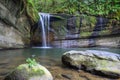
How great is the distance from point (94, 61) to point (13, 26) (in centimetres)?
776

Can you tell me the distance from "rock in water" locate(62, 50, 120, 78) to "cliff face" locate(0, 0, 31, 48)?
6.52 metres

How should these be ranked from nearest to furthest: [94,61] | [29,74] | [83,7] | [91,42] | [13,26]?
[29,74] < [94,61] < [13,26] < [91,42] < [83,7]

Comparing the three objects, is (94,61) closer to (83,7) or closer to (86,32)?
(86,32)

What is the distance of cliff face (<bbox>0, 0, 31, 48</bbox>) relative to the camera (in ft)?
44.8

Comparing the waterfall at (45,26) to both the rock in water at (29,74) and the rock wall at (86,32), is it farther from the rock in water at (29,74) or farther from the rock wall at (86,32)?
the rock in water at (29,74)

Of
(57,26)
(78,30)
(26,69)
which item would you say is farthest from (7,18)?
(26,69)

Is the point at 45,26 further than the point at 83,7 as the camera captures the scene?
No

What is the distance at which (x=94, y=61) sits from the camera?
25.6ft

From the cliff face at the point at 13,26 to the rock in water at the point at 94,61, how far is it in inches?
257

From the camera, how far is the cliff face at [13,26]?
538 inches

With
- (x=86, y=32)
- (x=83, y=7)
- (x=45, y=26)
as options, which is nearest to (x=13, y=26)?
(x=45, y=26)

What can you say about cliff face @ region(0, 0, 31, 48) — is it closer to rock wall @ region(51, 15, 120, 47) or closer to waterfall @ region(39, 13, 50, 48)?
waterfall @ region(39, 13, 50, 48)

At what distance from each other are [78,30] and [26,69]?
33.0 ft

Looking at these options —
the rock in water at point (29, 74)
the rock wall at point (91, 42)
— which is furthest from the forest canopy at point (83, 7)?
the rock in water at point (29, 74)
